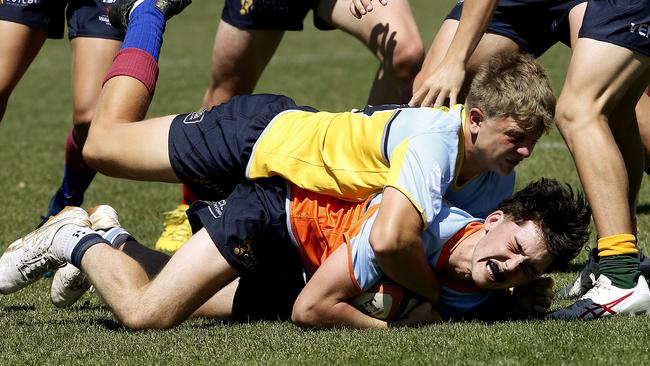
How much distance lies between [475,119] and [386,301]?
0.83 meters

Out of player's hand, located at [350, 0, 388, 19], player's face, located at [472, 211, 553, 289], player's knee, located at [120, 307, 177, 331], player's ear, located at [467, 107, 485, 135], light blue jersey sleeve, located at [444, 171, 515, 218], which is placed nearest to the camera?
player's face, located at [472, 211, 553, 289]

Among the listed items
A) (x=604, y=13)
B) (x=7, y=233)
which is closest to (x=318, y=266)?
(x=604, y=13)

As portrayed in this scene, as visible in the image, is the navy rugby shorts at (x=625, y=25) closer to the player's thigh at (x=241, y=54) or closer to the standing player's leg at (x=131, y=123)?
the standing player's leg at (x=131, y=123)

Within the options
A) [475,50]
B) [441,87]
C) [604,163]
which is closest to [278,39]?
[475,50]

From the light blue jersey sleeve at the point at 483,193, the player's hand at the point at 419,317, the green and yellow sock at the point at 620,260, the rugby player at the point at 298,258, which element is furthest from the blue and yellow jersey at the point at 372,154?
the green and yellow sock at the point at 620,260

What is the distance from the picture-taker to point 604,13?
16.3ft

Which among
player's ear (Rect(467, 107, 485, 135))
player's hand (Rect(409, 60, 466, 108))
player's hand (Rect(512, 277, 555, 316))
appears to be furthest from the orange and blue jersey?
player's hand (Rect(409, 60, 466, 108))

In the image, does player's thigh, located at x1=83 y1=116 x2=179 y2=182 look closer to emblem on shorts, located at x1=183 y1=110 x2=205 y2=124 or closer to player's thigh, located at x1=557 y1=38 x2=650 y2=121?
emblem on shorts, located at x1=183 y1=110 x2=205 y2=124

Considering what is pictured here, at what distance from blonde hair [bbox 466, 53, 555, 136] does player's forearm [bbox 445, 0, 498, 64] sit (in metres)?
A: 0.38

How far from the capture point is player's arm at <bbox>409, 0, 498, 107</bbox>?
5.20 m

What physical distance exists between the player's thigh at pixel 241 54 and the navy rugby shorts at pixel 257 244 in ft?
6.33

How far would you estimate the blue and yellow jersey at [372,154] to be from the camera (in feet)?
14.7

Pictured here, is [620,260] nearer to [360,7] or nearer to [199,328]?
[199,328]

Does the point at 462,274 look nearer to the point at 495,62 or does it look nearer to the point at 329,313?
the point at 329,313
